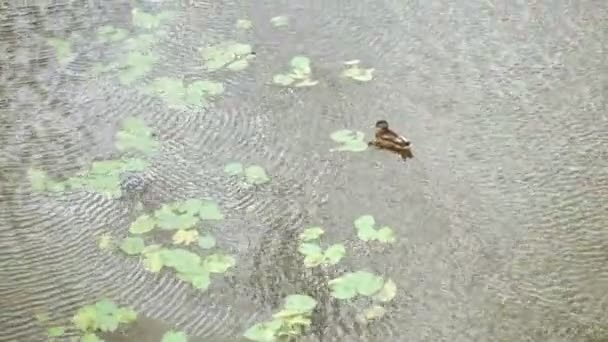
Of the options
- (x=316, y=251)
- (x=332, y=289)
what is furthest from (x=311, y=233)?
(x=332, y=289)

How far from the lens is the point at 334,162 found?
8.08 feet

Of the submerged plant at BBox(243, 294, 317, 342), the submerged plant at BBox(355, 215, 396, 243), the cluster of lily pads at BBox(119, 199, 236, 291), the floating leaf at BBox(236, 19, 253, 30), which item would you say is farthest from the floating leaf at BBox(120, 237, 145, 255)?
the floating leaf at BBox(236, 19, 253, 30)

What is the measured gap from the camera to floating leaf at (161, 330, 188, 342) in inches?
79.0

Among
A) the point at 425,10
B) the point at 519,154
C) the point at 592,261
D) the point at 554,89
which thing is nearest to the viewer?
the point at 592,261

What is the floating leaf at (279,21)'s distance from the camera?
117 inches

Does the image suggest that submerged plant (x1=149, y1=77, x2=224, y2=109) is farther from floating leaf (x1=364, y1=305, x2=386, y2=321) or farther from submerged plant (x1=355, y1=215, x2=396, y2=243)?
floating leaf (x1=364, y1=305, x2=386, y2=321)

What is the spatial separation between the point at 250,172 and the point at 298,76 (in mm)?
446

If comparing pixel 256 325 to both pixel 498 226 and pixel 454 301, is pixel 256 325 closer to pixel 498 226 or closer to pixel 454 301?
pixel 454 301

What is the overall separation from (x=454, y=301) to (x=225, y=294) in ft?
1.71

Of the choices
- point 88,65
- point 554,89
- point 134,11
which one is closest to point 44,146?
point 88,65

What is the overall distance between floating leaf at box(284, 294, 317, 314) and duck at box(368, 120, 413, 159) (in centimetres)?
56

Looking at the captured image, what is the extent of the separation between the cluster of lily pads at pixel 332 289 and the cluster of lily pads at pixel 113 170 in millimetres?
529

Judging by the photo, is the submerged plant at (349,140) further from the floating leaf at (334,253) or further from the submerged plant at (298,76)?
the floating leaf at (334,253)

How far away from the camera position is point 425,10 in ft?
9.91
